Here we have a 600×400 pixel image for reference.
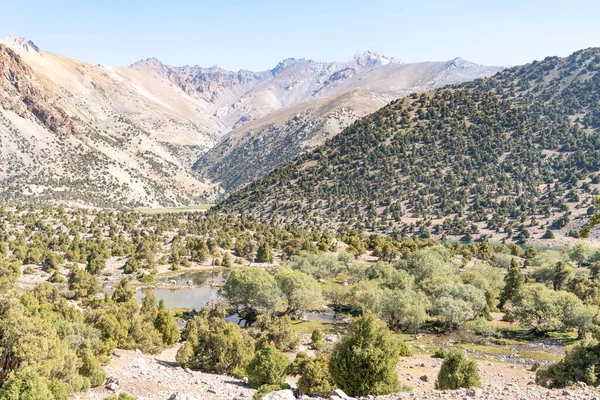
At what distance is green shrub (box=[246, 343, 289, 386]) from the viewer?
34500mm

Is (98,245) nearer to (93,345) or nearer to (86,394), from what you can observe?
(93,345)

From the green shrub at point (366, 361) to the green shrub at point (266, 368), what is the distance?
642 centimetres

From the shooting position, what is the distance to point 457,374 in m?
32.1

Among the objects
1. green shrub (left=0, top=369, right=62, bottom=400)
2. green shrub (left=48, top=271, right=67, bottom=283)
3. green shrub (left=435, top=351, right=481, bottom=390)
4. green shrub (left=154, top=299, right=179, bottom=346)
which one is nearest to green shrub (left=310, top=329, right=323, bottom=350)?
green shrub (left=154, top=299, right=179, bottom=346)

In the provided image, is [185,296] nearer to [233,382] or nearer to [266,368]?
[233,382]

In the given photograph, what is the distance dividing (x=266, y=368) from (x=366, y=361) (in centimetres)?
973

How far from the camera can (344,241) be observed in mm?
132125

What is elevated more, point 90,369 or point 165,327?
point 90,369

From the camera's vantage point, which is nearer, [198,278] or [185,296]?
[185,296]

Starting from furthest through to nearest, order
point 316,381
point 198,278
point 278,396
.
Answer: point 198,278 → point 316,381 → point 278,396

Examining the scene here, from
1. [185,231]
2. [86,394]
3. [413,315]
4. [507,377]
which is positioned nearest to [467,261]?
[413,315]

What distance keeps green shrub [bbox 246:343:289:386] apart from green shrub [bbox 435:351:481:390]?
40.3 feet

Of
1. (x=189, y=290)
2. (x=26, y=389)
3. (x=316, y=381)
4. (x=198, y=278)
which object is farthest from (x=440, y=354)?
(x=198, y=278)

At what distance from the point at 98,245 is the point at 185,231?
30.4 m
